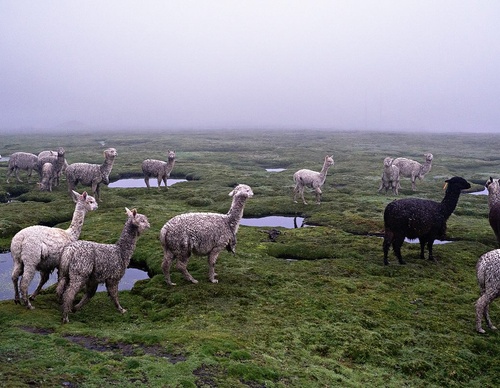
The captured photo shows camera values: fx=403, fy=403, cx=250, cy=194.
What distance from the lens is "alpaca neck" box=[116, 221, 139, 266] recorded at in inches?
485

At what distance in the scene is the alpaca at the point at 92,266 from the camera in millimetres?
11016

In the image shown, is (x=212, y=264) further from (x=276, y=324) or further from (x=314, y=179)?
(x=314, y=179)

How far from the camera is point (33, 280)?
1588 cm

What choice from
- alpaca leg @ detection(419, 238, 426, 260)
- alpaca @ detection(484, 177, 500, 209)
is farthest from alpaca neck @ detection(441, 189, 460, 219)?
alpaca @ detection(484, 177, 500, 209)

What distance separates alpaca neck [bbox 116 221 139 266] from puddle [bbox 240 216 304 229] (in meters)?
14.4

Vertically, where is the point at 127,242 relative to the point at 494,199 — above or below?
below

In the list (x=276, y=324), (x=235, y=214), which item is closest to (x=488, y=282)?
(x=276, y=324)

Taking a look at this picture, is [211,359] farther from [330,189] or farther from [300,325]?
[330,189]

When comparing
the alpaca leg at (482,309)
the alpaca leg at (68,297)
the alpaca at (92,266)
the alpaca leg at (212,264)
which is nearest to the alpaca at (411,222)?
the alpaca leg at (482,309)

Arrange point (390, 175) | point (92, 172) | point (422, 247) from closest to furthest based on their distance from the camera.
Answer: point (422, 247), point (92, 172), point (390, 175)

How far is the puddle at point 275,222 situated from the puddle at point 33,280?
10796 millimetres

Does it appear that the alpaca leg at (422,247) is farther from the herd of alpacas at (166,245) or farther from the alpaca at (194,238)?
the alpaca at (194,238)

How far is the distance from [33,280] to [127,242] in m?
6.16

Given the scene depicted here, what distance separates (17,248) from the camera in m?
11.4
